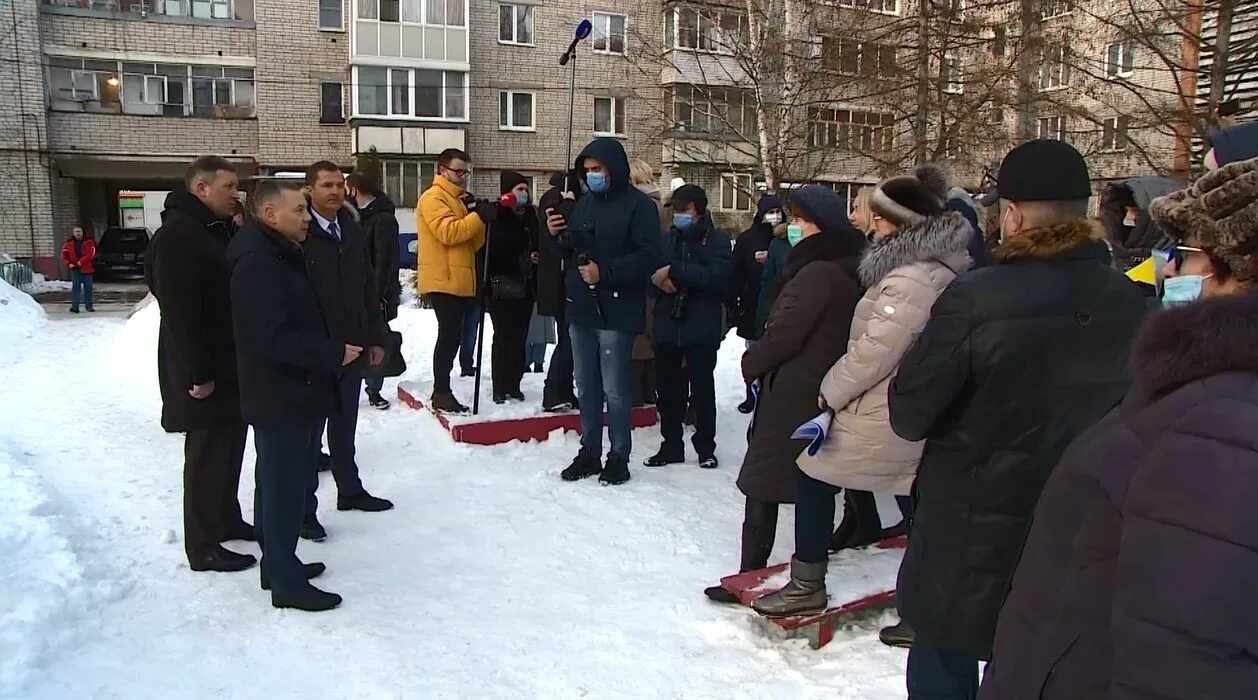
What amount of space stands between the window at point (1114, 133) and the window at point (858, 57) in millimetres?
2833

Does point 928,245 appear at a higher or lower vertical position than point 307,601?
higher

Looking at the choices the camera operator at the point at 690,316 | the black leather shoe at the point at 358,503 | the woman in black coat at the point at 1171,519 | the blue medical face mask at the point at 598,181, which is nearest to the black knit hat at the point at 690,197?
the camera operator at the point at 690,316

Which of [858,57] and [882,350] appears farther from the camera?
[858,57]

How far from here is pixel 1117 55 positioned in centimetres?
1461

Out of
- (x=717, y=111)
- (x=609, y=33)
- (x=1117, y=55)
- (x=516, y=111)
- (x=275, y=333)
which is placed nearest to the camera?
Result: (x=275, y=333)

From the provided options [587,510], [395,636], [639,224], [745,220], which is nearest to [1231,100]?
[639,224]

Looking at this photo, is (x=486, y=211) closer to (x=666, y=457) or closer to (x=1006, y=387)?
(x=666, y=457)

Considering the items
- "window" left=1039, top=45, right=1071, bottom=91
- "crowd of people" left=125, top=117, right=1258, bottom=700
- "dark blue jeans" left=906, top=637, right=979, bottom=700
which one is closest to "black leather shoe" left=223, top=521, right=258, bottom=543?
"crowd of people" left=125, top=117, right=1258, bottom=700

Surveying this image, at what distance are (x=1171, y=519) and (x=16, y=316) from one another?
15733mm

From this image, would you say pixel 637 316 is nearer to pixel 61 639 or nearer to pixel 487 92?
pixel 61 639

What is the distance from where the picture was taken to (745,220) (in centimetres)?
2973

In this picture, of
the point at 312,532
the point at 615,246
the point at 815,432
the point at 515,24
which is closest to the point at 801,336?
the point at 815,432

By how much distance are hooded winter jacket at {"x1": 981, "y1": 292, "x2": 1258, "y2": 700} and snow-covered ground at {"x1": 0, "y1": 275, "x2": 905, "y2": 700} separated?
1.88m

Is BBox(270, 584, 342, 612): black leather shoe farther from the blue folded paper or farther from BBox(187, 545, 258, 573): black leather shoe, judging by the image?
the blue folded paper
